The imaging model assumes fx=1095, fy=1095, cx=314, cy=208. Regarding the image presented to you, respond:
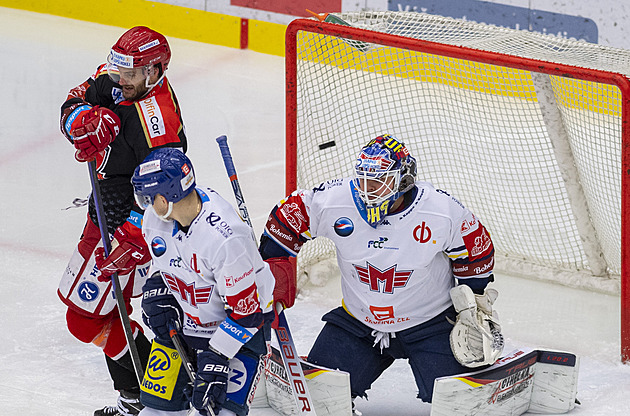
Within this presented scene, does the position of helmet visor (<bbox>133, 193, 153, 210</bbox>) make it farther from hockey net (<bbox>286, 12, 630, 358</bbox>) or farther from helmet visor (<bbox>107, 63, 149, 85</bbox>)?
hockey net (<bbox>286, 12, 630, 358</bbox>)

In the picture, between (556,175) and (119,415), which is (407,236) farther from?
(556,175)

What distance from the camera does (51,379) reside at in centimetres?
407

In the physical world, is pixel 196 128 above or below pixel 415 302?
below

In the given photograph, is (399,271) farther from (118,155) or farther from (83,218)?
(83,218)

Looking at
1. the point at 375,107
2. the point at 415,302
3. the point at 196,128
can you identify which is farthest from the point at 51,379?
the point at 196,128

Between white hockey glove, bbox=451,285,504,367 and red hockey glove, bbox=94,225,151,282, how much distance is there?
104 centimetres

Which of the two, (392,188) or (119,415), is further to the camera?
(119,415)

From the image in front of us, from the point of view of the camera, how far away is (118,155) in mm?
3600

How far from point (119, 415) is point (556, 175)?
229cm

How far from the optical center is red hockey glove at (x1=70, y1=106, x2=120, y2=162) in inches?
134

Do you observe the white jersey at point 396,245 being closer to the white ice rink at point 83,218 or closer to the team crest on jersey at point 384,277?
the team crest on jersey at point 384,277

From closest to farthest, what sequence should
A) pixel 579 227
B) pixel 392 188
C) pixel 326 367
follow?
pixel 392 188, pixel 326 367, pixel 579 227

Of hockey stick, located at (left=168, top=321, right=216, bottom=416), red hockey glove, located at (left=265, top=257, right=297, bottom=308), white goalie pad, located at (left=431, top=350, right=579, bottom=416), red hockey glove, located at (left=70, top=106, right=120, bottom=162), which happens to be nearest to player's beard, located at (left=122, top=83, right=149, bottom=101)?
red hockey glove, located at (left=70, top=106, right=120, bottom=162)

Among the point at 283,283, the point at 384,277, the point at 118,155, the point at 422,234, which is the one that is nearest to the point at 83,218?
the point at 118,155
